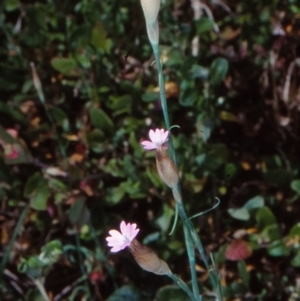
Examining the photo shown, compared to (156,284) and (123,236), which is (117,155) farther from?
(123,236)

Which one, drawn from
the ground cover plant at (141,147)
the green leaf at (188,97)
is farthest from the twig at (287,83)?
the green leaf at (188,97)

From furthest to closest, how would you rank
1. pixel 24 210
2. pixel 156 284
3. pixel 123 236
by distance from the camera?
pixel 156 284 < pixel 24 210 < pixel 123 236

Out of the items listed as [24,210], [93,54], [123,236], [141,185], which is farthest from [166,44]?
[123,236]

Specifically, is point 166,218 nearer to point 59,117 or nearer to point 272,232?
point 272,232

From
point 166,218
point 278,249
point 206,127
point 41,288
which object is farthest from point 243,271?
point 41,288

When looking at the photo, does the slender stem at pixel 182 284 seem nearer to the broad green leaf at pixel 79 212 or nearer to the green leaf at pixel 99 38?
the broad green leaf at pixel 79 212
